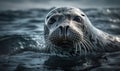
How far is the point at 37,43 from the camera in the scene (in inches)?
330

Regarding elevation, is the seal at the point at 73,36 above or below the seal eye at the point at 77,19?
below

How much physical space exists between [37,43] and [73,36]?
8.89 feet

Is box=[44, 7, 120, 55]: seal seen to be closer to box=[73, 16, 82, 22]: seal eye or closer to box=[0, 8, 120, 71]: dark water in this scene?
box=[73, 16, 82, 22]: seal eye

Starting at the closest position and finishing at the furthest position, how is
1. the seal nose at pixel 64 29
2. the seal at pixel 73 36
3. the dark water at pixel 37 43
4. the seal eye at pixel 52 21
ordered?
the seal nose at pixel 64 29 → the seal at pixel 73 36 → the dark water at pixel 37 43 → the seal eye at pixel 52 21

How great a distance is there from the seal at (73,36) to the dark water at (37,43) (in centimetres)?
20

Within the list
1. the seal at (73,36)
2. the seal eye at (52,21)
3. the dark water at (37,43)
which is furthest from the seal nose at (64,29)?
the seal eye at (52,21)

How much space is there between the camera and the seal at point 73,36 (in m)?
5.75

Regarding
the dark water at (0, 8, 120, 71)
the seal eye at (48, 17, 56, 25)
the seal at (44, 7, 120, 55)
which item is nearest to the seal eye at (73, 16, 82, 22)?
the seal at (44, 7, 120, 55)

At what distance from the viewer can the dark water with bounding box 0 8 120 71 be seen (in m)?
5.94

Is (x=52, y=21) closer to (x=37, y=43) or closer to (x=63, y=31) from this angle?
(x=63, y=31)

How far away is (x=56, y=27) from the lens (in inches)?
233

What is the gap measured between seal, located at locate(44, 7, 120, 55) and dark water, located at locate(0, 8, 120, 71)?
0.20 meters

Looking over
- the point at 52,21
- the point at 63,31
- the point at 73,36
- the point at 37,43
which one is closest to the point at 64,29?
the point at 63,31

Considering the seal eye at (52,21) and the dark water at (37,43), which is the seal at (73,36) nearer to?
the seal eye at (52,21)
